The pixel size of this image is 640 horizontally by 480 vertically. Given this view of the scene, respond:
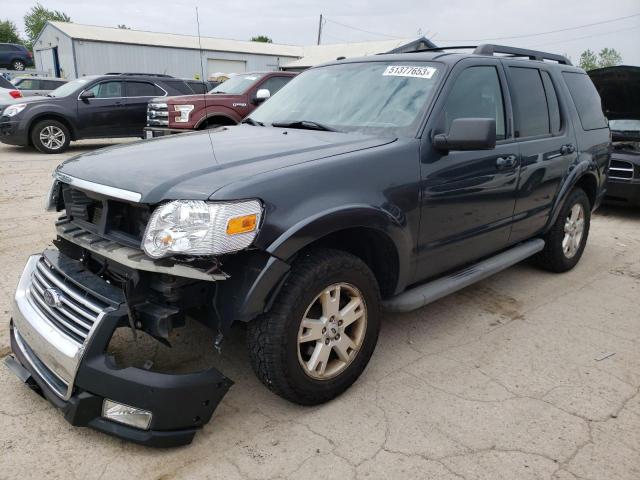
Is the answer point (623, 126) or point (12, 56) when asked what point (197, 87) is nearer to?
point (623, 126)

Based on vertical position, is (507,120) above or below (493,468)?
above

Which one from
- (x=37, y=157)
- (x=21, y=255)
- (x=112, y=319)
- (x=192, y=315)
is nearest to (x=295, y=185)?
(x=192, y=315)

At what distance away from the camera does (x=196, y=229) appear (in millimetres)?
2217

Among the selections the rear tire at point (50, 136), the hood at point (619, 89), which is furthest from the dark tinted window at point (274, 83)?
the hood at point (619, 89)

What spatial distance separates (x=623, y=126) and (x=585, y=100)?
4.00 metres

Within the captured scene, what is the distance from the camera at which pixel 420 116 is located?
10.4ft

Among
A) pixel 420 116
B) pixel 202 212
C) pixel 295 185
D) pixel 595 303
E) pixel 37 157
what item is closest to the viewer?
pixel 202 212

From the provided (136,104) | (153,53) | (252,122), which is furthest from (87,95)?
(153,53)

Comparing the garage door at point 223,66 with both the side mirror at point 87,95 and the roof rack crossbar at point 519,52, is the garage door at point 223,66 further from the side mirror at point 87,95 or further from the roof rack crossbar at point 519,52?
the roof rack crossbar at point 519,52

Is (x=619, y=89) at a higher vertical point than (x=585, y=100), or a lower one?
higher

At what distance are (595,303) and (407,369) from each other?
6.79ft

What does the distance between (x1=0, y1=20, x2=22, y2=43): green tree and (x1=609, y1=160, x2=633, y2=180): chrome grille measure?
214ft

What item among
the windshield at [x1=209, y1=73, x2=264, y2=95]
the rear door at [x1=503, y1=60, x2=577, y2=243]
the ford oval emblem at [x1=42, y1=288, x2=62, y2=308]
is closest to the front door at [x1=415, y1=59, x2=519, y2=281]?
the rear door at [x1=503, y1=60, x2=577, y2=243]

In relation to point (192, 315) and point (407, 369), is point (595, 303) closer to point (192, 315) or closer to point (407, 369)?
point (407, 369)
